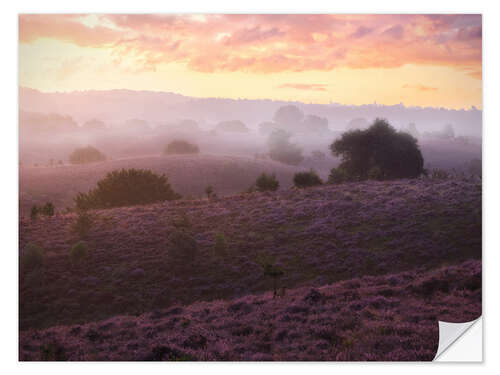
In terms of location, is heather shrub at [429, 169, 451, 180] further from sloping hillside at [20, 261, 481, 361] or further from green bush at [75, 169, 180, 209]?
green bush at [75, 169, 180, 209]

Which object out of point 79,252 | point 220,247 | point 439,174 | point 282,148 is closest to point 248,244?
point 220,247

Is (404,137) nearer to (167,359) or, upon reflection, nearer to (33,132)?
(167,359)

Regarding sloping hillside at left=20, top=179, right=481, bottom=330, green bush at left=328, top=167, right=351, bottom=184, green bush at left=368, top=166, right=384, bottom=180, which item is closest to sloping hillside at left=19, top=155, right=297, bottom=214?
sloping hillside at left=20, top=179, right=481, bottom=330

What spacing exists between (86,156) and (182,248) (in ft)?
11.4

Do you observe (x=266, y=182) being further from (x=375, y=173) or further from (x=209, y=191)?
(x=375, y=173)

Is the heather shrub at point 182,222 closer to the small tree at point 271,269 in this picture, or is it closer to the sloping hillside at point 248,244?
the sloping hillside at point 248,244

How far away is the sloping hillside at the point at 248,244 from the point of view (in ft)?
27.1

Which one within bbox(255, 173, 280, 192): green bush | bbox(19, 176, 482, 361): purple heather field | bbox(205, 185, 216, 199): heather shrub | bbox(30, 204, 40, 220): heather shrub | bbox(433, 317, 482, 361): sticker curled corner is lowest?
bbox(433, 317, 482, 361): sticker curled corner

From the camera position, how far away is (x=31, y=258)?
8195mm

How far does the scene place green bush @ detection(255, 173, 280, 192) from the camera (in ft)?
32.1

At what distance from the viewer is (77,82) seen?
28.6 feet

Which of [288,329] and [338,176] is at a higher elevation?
[338,176]

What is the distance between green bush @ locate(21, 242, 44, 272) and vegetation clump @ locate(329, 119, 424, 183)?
7.66 meters

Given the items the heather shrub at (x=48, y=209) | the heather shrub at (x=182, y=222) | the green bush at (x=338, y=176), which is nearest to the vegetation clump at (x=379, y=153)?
the green bush at (x=338, y=176)
